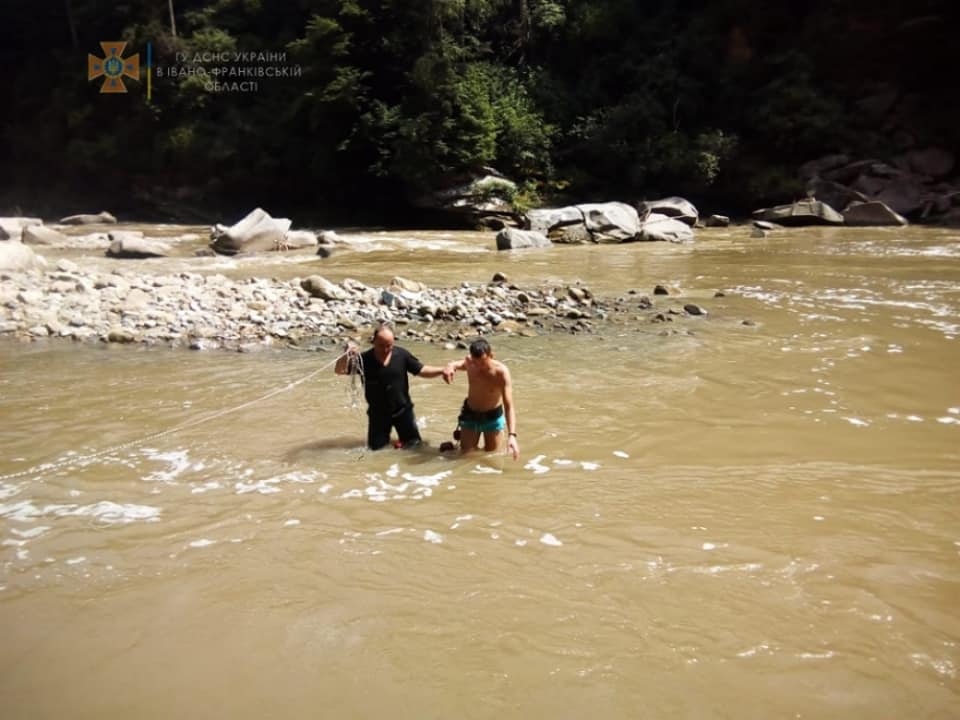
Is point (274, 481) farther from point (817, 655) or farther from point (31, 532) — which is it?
point (817, 655)

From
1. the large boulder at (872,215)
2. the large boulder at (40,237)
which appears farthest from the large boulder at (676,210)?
the large boulder at (40,237)

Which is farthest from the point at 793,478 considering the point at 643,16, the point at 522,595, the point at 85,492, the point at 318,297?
the point at 643,16

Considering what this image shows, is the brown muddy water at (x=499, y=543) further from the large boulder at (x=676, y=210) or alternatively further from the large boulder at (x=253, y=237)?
the large boulder at (x=676, y=210)

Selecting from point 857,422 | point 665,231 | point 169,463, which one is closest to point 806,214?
point 665,231

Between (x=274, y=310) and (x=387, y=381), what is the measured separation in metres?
5.50

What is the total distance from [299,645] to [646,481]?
2.75 meters

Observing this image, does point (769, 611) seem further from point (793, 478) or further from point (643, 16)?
point (643, 16)

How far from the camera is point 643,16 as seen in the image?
29.6 meters

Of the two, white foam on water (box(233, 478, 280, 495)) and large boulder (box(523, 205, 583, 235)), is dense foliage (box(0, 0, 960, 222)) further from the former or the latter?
white foam on water (box(233, 478, 280, 495))

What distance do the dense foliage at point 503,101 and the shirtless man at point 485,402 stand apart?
20.4 m

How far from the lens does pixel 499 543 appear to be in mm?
4219

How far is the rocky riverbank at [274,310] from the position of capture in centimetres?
988

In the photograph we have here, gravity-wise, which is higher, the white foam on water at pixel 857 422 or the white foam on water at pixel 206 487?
the white foam on water at pixel 857 422

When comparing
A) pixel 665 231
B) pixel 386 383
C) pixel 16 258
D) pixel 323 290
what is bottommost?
pixel 386 383
